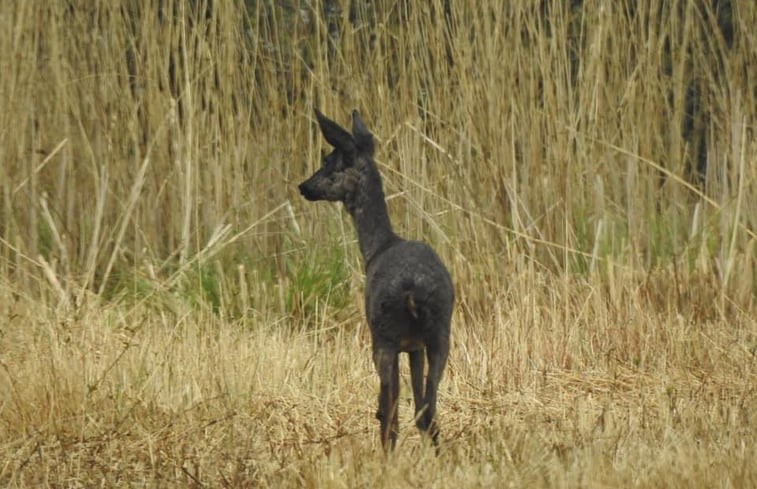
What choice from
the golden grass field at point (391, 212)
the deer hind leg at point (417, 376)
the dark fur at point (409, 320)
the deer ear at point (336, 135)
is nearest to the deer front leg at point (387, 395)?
the dark fur at point (409, 320)

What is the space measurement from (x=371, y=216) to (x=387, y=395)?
0.82 metres

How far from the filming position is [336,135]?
5672 mm

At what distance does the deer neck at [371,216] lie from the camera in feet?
18.7

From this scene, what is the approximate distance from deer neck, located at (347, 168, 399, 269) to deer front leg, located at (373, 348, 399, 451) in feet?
1.86

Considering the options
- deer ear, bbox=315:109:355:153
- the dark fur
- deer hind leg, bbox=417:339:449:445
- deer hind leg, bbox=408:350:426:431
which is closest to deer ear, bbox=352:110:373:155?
deer ear, bbox=315:109:355:153

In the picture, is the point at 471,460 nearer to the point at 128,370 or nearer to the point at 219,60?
the point at 128,370

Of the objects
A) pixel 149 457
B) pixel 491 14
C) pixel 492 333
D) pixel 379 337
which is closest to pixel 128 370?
pixel 149 457

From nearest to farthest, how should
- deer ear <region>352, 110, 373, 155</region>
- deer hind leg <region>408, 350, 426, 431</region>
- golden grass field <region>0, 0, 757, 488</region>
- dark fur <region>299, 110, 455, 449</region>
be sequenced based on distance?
dark fur <region>299, 110, 455, 449</region>, deer hind leg <region>408, 350, 426, 431</region>, deer ear <region>352, 110, 373, 155</region>, golden grass field <region>0, 0, 757, 488</region>

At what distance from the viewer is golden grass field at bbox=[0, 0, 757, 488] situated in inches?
249

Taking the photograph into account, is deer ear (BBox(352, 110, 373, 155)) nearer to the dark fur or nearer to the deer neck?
the deer neck

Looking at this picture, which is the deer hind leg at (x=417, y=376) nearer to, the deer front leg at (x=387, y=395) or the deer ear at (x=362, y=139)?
the deer front leg at (x=387, y=395)

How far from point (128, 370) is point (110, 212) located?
2610 mm

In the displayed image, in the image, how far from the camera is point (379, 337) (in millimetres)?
5219

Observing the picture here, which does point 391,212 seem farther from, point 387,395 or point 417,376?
point 387,395
